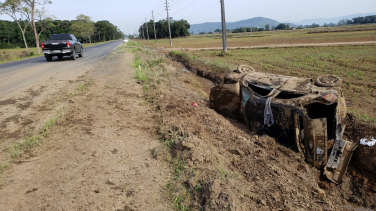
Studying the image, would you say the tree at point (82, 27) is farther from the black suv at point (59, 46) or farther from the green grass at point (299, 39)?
the black suv at point (59, 46)

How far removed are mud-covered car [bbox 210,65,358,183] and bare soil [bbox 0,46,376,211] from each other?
0.92 ft

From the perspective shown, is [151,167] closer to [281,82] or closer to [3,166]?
[3,166]

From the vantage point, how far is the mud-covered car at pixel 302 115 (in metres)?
4.65

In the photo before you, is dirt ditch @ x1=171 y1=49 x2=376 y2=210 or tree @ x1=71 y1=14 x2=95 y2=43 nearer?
dirt ditch @ x1=171 y1=49 x2=376 y2=210

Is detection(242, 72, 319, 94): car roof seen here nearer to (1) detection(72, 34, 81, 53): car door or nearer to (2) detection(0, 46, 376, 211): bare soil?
(2) detection(0, 46, 376, 211): bare soil

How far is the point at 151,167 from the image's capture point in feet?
12.3

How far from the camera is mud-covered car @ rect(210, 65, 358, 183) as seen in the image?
15.3 ft

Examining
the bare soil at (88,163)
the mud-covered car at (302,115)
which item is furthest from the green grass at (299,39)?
the bare soil at (88,163)

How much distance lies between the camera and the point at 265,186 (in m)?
3.48

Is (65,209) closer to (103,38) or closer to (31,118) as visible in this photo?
(31,118)

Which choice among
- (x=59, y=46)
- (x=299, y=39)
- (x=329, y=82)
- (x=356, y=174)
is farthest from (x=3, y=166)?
(x=299, y=39)

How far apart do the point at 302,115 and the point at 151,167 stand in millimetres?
2894

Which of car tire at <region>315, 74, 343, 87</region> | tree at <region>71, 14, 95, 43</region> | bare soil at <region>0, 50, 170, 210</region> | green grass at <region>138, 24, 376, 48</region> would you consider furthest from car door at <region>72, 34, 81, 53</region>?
tree at <region>71, 14, 95, 43</region>

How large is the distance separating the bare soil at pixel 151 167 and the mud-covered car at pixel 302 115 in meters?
0.28
